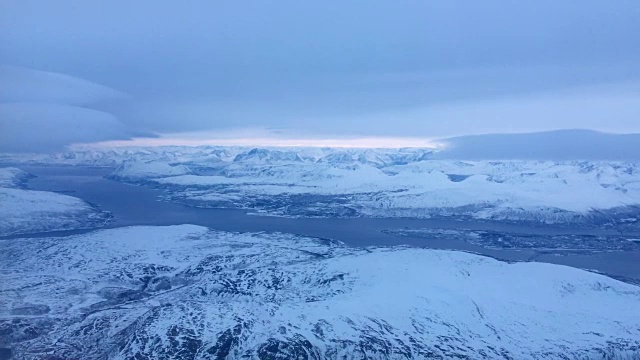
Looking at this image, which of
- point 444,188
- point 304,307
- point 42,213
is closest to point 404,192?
point 444,188

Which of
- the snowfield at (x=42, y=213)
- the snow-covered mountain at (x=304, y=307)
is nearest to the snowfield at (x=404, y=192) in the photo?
the snowfield at (x=42, y=213)

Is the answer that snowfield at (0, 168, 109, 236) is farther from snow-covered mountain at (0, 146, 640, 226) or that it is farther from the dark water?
snow-covered mountain at (0, 146, 640, 226)

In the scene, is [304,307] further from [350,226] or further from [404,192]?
[404,192]

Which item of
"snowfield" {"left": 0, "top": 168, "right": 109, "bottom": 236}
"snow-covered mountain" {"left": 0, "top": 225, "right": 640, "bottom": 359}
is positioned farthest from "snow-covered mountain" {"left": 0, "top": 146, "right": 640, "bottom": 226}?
"snow-covered mountain" {"left": 0, "top": 225, "right": 640, "bottom": 359}

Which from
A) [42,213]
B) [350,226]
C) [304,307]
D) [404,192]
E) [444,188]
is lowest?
[350,226]

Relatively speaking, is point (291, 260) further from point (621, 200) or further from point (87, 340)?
point (621, 200)
